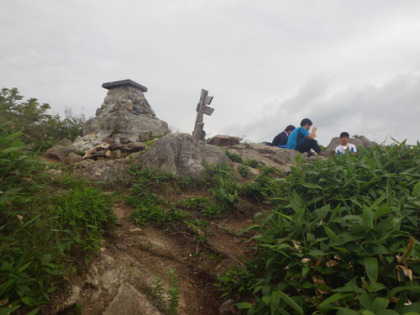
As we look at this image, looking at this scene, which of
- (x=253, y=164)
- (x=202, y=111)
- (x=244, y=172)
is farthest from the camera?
(x=202, y=111)

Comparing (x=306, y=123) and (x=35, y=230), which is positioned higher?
(x=306, y=123)

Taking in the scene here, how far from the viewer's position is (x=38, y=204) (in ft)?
9.96

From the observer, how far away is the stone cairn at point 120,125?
864 cm

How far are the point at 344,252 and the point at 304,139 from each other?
891 cm

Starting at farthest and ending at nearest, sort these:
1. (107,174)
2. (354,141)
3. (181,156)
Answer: (354,141) → (181,156) → (107,174)

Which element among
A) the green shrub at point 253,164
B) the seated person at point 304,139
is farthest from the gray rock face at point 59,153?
the seated person at point 304,139

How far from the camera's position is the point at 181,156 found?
678cm

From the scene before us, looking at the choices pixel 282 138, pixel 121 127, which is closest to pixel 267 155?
pixel 282 138

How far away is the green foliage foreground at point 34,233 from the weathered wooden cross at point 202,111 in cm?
608

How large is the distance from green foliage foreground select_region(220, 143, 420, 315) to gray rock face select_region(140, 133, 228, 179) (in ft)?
10.9

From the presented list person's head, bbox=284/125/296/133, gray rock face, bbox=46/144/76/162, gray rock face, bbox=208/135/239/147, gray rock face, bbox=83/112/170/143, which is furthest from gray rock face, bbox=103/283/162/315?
person's head, bbox=284/125/296/133

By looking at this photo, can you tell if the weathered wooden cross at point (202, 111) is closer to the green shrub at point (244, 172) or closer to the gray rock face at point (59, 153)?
the green shrub at point (244, 172)

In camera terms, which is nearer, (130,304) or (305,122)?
(130,304)

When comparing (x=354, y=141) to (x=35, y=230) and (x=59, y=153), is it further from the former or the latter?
(x=35, y=230)
